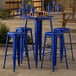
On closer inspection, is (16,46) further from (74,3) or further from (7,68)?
(74,3)

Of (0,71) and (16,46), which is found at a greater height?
(16,46)

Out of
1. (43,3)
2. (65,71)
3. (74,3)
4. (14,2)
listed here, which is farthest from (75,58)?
(43,3)

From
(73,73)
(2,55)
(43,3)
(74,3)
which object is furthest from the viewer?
(43,3)

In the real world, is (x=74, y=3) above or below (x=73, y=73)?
above

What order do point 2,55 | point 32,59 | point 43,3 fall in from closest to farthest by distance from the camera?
point 32,59 → point 2,55 → point 43,3

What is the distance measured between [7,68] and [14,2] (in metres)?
23.5

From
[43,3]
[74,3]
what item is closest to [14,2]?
[43,3]

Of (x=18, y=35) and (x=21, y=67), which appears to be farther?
(x=21, y=67)

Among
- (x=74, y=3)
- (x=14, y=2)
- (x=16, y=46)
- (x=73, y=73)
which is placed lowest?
(x=73, y=73)

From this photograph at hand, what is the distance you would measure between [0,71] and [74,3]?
133 inches

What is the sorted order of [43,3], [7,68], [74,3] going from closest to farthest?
[74,3]
[7,68]
[43,3]

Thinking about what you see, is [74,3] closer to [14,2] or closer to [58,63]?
[58,63]

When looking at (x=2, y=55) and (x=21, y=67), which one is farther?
(x=2, y=55)

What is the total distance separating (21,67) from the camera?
521cm
